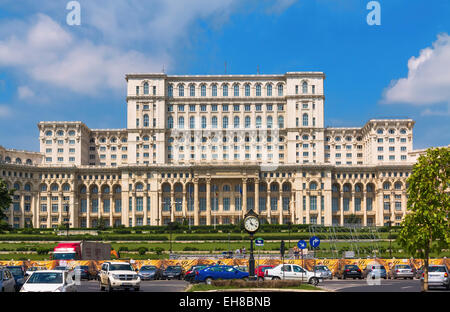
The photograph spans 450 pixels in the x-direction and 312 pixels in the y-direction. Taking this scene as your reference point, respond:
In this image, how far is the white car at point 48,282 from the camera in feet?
92.1

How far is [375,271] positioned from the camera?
5569 centimetres

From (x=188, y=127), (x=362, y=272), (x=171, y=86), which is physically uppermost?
(x=171, y=86)

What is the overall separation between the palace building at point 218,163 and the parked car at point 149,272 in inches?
3404

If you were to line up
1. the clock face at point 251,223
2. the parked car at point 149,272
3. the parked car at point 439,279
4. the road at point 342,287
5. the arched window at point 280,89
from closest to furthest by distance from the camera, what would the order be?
the clock face at point 251,223 → the road at point 342,287 → the parked car at point 439,279 → the parked car at point 149,272 → the arched window at point 280,89

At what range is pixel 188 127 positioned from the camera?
155 metres

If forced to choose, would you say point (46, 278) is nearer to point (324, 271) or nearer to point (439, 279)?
point (439, 279)

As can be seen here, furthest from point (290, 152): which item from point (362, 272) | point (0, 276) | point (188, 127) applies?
point (0, 276)

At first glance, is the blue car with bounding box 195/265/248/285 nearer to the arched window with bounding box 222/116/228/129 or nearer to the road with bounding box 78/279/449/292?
the road with bounding box 78/279/449/292

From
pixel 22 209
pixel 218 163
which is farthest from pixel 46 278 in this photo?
pixel 22 209

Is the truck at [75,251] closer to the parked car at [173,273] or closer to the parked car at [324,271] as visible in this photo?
the parked car at [173,273]

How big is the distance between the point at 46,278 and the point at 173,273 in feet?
89.6

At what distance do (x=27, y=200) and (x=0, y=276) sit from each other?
122m

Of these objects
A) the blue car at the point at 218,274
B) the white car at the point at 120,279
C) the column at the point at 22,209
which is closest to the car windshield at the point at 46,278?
the white car at the point at 120,279
